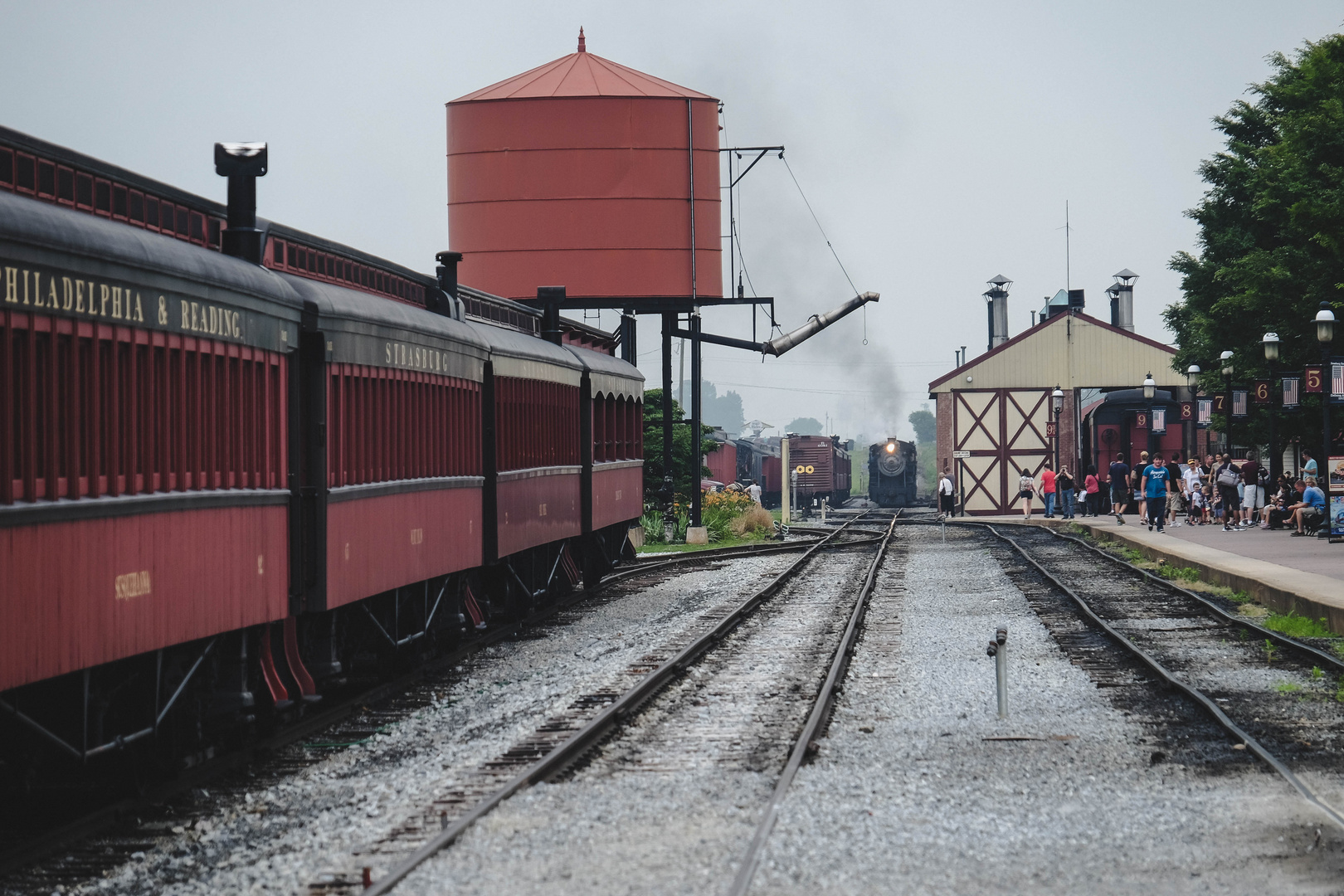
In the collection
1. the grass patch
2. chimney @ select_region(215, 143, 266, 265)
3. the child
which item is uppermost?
chimney @ select_region(215, 143, 266, 265)

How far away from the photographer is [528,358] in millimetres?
17875

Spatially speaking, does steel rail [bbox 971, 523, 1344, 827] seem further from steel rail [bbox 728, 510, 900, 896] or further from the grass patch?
steel rail [bbox 728, 510, 900, 896]

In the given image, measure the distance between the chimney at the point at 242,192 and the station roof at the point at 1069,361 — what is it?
47758 mm

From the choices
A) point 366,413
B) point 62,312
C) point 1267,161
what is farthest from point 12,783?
point 1267,161

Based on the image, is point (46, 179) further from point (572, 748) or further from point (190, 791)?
point (572, 748)

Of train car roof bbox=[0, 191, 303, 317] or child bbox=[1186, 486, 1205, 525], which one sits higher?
train car roof bbox=[0, 191, 303, 317]

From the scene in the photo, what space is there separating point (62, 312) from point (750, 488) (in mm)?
39966

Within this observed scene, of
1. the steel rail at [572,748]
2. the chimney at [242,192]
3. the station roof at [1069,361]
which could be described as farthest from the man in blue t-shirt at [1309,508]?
the station roof at [1069,361]

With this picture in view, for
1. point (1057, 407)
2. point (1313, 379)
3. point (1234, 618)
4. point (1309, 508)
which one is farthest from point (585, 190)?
point (1057, 407)

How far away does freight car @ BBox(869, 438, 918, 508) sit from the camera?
71.1 meters

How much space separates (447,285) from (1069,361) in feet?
145

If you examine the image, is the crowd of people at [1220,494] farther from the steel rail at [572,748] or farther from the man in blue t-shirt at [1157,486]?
the steel rail at [572,748]

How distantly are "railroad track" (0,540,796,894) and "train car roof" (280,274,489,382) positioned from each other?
2505 mm

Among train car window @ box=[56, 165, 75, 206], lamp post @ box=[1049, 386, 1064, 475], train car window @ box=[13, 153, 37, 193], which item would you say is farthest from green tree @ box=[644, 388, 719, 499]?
train car window @ box=[13, 153, 37, 193]
